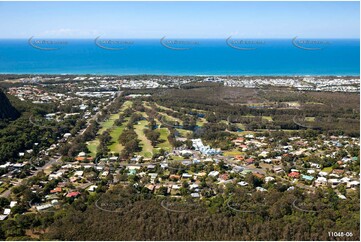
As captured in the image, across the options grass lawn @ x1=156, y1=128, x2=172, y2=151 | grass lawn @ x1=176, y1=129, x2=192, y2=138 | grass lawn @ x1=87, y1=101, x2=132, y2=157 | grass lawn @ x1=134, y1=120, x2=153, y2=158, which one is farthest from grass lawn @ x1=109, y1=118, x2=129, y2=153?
grass lawn @ x1=176, y1=129, x2=192, y2=138

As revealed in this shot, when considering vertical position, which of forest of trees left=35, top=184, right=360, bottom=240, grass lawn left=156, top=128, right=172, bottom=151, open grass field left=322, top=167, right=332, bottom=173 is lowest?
open grass field left=322, top=167, right=332, bottom=173

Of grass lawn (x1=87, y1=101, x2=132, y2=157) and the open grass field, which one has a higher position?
grass lawn (x1=87, y1=101, x2=132, y2=157)

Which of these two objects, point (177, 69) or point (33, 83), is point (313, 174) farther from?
point (177, 69)

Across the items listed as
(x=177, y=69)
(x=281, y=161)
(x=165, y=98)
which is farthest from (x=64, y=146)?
(x=177, y=69)

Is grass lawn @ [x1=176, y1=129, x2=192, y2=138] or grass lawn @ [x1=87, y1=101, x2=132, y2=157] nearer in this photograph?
grass lawn @ [x1=87, y1=101, x2=132, y2=157]

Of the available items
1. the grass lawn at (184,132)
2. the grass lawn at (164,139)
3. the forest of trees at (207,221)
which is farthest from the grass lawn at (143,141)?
the forest of trees at (207,221)

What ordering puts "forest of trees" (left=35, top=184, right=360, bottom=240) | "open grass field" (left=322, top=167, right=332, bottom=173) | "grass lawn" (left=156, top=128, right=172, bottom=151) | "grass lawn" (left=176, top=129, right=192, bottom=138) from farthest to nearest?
"grass lawn" (left=176, top=129, right=192, bottom=138) < "grass lawn" (left=156, top=128, right=172, bottom=151) < "open grass field" (left=322, top=167, right=332, bottom=173) < "forest of trees" (left=35, top=184, right=360, bottom=240)

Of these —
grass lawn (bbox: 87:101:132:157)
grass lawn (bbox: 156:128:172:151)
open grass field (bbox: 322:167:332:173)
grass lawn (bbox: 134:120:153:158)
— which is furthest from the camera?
grass lawn (bbox: 156:128:172:151)

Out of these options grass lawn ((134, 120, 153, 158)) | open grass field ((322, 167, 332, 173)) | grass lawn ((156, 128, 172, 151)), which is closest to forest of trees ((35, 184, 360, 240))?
open grass field ((322, 167, 332, 173))

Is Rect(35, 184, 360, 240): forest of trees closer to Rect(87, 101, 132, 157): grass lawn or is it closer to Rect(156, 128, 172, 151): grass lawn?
Rect(87, 101, 132, 157): grass lawn

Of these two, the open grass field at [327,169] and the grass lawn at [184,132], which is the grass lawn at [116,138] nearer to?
the grass lawn at [184,132]

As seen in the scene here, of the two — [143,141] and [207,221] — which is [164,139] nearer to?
[143,141]
